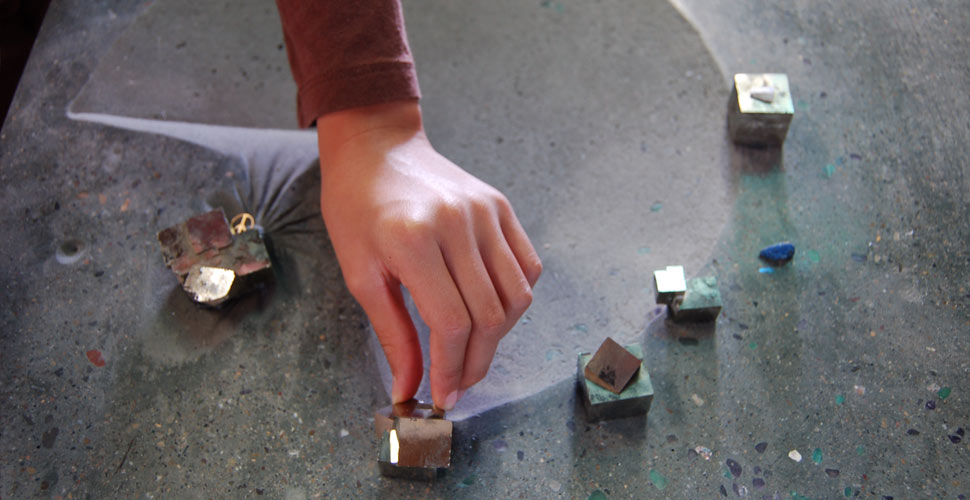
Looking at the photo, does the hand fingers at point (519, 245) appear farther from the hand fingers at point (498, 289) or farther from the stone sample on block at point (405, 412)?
the stone sample on block at point (405, 412)

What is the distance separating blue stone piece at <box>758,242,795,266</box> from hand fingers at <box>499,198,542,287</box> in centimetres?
40

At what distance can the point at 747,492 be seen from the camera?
0.96 m

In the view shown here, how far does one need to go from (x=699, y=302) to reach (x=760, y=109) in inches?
15.8

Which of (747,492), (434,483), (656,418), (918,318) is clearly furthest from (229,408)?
(918,318)

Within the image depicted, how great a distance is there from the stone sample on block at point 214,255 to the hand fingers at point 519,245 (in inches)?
15.2

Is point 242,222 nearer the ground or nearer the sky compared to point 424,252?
nearer the ground

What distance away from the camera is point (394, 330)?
1.00 metres

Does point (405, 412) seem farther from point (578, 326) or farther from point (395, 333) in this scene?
point (578, 326)

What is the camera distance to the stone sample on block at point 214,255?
1.09m

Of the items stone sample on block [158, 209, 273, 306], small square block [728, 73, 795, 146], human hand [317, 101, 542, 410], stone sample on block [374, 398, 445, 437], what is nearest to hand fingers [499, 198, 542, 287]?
human hand [317, 101, 542, 410]

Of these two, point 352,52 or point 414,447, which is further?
point 352,52

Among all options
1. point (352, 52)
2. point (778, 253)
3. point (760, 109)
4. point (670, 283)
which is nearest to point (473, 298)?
point (670, 283)

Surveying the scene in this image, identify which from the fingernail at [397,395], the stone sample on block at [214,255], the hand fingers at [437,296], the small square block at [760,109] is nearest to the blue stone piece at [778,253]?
the small square block at [760,109]

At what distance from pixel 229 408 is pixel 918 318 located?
1052 mm
